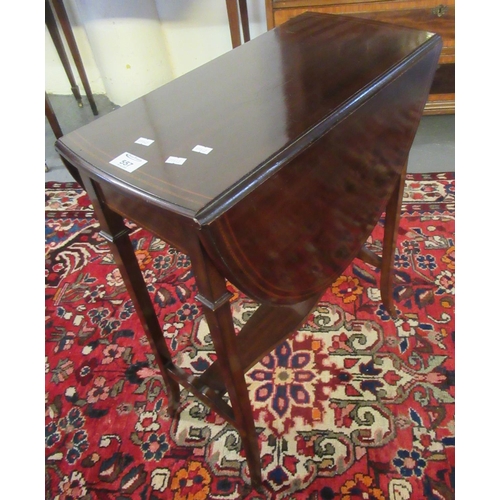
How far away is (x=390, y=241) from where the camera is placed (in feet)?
4.17

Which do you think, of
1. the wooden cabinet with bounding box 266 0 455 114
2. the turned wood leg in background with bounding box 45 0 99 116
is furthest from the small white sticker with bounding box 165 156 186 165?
Result: the turned wood leg in background with bounding box 45 0 99 116

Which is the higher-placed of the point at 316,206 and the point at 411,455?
the point at 316,206

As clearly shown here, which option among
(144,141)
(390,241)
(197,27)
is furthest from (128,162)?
(197,27)

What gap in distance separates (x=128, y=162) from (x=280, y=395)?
0.84m

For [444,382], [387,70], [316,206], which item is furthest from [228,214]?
[444,382]

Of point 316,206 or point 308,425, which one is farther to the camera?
point 308,425

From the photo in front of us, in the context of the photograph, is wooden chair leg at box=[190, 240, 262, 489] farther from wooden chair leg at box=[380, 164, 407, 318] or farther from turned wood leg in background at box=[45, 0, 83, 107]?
turned wood leg in background at box=[45, 0, 83, 107]

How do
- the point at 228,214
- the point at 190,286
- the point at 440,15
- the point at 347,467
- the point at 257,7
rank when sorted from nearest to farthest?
1. the point at 228,214
2. the point at 347,467
3. the point at 190,286
4. the point at 440,15
5. the point at 257,7

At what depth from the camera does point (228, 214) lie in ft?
1.99

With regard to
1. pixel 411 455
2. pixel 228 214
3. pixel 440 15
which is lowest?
pixel 411 455

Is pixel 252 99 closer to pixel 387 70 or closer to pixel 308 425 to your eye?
pixel 387 70

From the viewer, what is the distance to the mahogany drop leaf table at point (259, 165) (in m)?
0.65

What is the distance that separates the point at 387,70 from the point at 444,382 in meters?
0.88

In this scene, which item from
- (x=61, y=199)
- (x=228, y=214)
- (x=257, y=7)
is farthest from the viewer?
(x=257, y=7)
